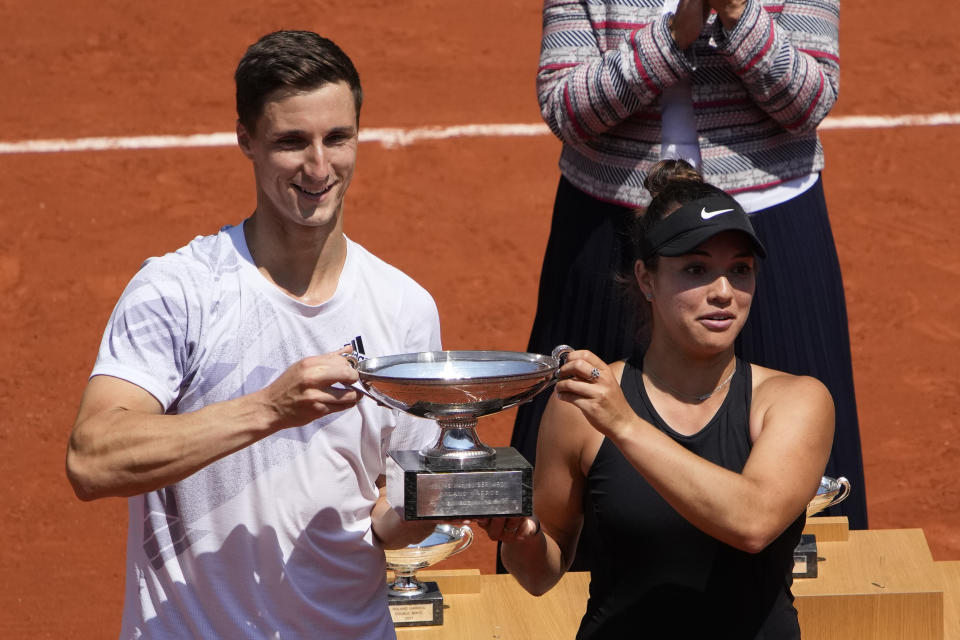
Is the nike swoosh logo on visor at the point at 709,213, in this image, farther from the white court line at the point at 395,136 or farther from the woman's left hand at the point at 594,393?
the white court line at the point at 395,136

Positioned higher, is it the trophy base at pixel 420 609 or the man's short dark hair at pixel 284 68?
the man's short dark hair at pixel 284 68

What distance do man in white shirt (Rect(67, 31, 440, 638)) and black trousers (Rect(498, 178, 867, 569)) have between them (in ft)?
3.80

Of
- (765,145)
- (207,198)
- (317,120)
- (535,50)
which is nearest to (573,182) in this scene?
(765,145)

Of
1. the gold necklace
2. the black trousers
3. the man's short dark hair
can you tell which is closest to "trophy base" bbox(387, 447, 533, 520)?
the gold necklace

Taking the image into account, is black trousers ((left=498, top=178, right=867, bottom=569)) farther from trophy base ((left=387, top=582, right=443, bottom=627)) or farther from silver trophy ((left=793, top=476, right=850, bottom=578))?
trophy base ((left=387, top=582, right=443, bottom=627))

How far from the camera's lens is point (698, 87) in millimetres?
3957

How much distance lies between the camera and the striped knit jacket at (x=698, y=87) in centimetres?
379

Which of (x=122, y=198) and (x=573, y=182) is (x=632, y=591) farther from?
(x=122, y=198)

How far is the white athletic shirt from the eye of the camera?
284 cm

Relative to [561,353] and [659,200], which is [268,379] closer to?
[561,353]

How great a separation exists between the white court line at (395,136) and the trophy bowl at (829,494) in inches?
244

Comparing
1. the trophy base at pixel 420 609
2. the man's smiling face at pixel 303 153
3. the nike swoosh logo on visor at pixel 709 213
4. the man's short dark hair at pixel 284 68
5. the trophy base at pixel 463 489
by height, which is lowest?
the trophy base at pixel 420 609

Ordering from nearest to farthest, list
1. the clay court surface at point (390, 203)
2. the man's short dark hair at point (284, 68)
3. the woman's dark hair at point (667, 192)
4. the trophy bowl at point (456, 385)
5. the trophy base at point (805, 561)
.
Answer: the trophy bowl at point (456, 385)
the man's short dark hair at point (284, 68)
the woman's dark hair at point (667, 192)
the trophy base at point (805, 561)
the clay court surface at point (390, 203)

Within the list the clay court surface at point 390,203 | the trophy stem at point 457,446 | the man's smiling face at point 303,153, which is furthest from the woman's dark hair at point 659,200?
the clay court surface at point 390,203
